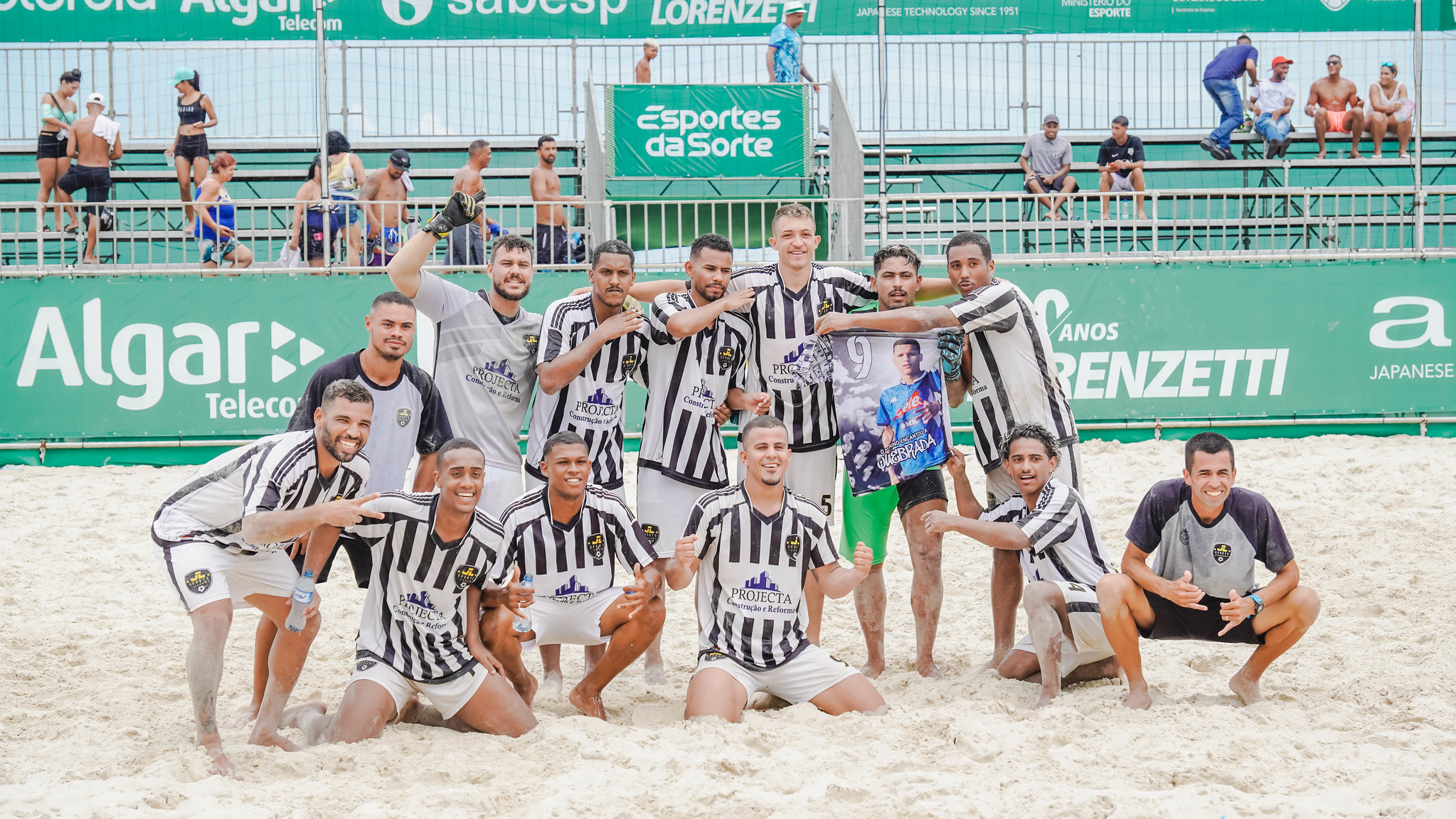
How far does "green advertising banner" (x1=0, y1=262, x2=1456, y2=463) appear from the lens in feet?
33.2

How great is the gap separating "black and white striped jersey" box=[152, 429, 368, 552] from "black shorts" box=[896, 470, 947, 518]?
2.40m

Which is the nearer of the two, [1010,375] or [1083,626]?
[1083,626]

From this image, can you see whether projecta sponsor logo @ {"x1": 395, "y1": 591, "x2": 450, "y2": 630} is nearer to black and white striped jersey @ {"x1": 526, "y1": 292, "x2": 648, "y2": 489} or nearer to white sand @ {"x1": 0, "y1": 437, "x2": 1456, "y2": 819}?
white sand @ {"x1": 0, "y1": 437, "x2": 1456, "y2": 819}

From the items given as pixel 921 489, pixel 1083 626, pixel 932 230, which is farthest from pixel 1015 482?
pixel 932 230

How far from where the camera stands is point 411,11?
13.7 metres

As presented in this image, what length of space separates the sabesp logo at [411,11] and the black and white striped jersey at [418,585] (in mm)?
10654

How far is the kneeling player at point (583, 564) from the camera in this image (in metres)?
4.81

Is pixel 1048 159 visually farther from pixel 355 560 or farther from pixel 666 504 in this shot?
pixel 355 560

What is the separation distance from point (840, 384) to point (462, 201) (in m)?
1.91

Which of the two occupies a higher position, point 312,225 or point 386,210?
point 386,210

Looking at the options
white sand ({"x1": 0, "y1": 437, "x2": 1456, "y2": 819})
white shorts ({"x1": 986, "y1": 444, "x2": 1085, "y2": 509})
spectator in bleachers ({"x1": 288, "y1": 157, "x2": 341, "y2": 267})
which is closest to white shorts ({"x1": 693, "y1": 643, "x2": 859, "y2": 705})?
white sand ({"x1": 0, "y1": 437, "x2": 1456, "y2": 819})

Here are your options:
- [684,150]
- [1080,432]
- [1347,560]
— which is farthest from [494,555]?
[684,150]

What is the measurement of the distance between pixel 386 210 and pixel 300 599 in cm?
754

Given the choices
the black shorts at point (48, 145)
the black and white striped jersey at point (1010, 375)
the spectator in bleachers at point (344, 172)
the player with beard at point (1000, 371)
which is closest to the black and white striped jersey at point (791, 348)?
the player with beard at point (1000, 371)
